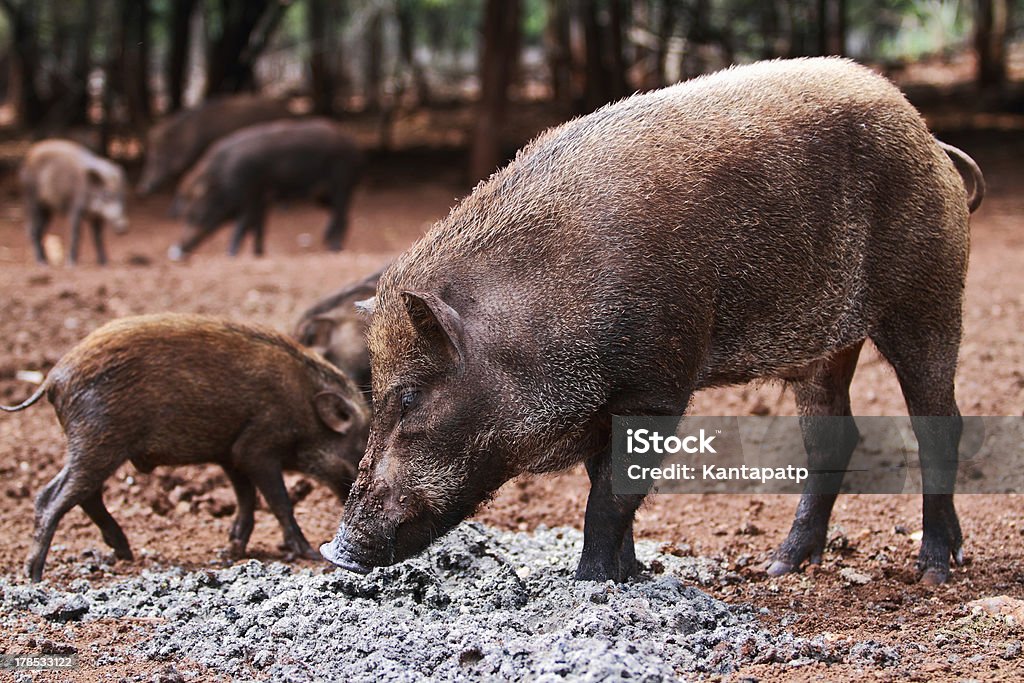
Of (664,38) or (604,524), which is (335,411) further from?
(664,38)

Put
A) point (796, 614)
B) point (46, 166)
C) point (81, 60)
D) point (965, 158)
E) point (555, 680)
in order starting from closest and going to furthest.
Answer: point (555, 680)
point (796, 614)
point (965, 158)
point (46, 166)
point (81, 60)

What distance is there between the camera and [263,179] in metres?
13.2

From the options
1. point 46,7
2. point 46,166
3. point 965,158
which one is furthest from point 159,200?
point 965,158

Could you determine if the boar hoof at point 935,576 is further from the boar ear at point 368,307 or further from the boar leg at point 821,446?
the boar ear at point 368,307

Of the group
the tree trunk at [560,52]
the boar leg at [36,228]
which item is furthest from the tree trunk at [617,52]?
the boar leg at [36,228]

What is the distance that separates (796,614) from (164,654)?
6.60 ft

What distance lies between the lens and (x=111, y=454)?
16.6ft

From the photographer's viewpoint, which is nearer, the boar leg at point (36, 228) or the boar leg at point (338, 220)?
the boar leg at point (36, 228)

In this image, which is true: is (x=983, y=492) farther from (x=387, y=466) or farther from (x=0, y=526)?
(x=0, y=526)

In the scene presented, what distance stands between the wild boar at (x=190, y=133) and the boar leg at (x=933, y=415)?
13.5 meters

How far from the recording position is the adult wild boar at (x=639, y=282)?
12.8ft

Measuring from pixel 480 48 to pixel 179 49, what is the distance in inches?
186

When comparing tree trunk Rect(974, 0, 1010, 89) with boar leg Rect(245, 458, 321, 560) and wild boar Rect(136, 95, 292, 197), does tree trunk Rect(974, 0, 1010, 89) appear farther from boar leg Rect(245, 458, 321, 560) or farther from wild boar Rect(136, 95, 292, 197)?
boar leg Rect(245, 458, 321, 560)

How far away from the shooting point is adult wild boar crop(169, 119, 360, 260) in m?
13.1
